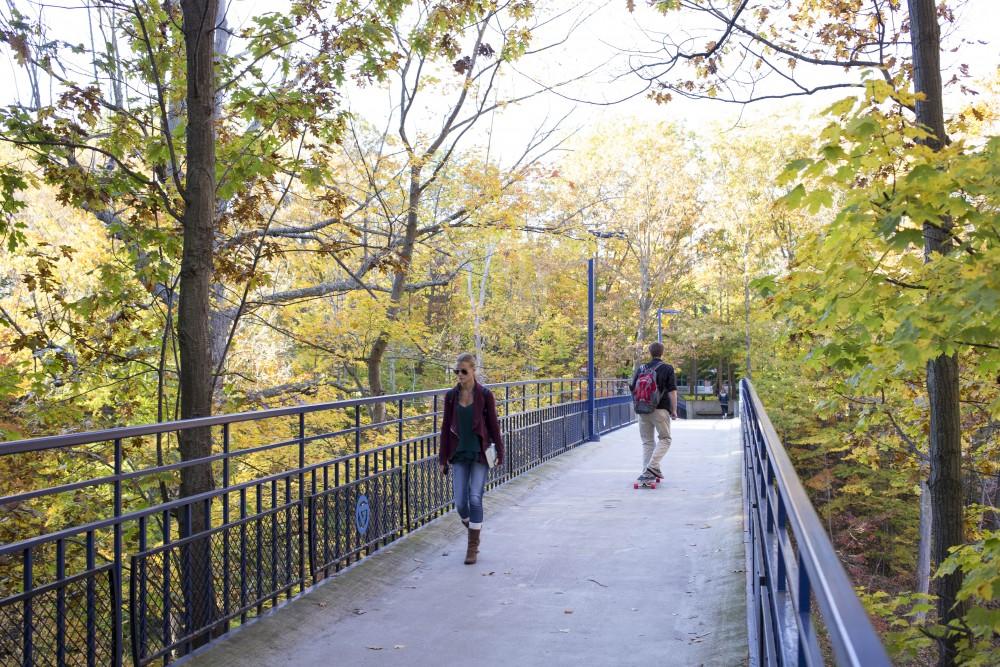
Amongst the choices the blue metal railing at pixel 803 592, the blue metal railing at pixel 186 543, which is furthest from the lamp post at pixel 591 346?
the blue metal railing at pixel 803 592

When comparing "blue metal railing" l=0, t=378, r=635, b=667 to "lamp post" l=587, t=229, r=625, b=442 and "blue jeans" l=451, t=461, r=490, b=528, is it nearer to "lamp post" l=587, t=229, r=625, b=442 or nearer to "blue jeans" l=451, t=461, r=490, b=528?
"blue jeans" l=451, t=461, r=490, b=528

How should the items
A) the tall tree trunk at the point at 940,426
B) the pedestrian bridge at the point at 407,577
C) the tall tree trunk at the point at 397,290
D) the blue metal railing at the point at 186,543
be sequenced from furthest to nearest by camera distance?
1. the tall tree trunk at the point at 397,290
2. the tall tree trunk at the point at 940,426
3. the blue metal railing at the point at 186,543
4. the pedestrian bridge at the point at 407,577

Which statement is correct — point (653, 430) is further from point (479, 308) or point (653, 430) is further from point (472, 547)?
point (479, 308)

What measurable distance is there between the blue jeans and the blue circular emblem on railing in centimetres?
80

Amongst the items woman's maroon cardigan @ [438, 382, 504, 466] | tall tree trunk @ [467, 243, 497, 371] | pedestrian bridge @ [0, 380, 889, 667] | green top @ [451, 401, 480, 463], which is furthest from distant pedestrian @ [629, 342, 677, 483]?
tall tree trunk @ [467, 243, 497, 371]

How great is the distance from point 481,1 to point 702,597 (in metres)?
6.76

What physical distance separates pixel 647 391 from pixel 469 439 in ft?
15.3

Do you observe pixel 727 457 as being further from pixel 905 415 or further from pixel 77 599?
pixel 77 599

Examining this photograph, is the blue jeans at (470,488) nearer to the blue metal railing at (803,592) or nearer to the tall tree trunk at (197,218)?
the tall tree trunk at (197,218)

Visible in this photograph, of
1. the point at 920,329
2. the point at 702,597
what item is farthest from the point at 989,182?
the point at 702,597

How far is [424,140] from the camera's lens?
54.6 feet

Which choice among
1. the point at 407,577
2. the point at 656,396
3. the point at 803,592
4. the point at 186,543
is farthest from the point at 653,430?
the point at 803,592

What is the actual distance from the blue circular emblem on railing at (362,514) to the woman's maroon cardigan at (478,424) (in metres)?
0.76

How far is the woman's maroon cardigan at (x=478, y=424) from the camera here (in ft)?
25.7
